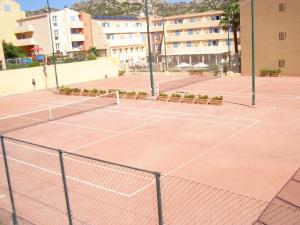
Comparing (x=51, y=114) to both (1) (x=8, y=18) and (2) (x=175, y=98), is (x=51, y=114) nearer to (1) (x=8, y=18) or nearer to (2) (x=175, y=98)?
(2) (x=175, y=98)

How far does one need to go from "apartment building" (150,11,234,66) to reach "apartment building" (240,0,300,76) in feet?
68.6

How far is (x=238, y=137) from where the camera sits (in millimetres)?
18859

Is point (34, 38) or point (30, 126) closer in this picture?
point (30, 126)

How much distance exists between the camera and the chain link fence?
10570 millimetres

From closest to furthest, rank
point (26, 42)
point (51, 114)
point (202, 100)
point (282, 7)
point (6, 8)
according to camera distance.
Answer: point (202, 100), point (51, 114), point (282, 7), point (6, 8), point (26, 42)

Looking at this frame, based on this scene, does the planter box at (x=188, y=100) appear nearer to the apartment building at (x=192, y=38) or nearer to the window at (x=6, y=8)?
the apartment building at (x=192, y=38)

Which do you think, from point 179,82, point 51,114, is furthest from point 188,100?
point 179,82

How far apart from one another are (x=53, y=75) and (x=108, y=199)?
38.4m

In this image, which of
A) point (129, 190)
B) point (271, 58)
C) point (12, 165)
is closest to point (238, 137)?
point (129, 190)

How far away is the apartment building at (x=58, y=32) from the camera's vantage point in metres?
70.1

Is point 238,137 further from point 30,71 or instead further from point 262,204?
point 30,71

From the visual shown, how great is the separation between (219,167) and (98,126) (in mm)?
10815

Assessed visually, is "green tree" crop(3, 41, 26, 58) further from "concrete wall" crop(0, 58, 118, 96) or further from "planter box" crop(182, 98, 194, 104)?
"planter box" crop(182, 98, 194, 104)

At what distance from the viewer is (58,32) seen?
2916 inches
